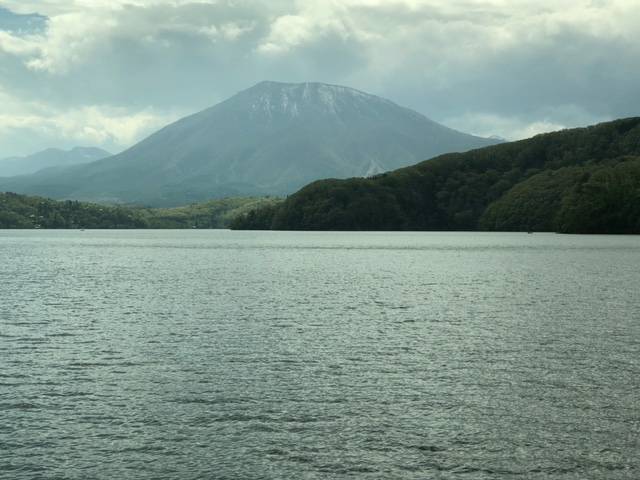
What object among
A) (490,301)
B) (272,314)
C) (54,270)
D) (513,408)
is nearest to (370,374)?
(513,408)

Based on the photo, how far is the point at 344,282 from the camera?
117m

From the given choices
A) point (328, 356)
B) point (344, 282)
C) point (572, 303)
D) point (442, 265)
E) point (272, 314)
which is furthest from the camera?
point (442, 265)

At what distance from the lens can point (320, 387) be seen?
4181 cm

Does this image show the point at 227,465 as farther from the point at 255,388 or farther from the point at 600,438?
the point at 600,438

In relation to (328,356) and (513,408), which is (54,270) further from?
(513,408)

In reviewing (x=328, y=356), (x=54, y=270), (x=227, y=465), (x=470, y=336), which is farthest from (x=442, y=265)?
(x=227, y=465)

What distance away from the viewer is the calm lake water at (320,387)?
29.4 metres

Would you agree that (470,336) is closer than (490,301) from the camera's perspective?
Yes

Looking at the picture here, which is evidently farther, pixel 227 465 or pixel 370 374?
pixel 370 374

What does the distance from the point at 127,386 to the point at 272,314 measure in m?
34.1

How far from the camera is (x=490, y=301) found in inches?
3501

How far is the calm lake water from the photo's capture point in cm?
2936

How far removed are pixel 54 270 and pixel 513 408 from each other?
126913 millimetres

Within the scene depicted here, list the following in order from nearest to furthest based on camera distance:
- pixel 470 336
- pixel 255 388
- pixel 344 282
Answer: pixel 255 388
pixel 470 336
pixel 344 282
